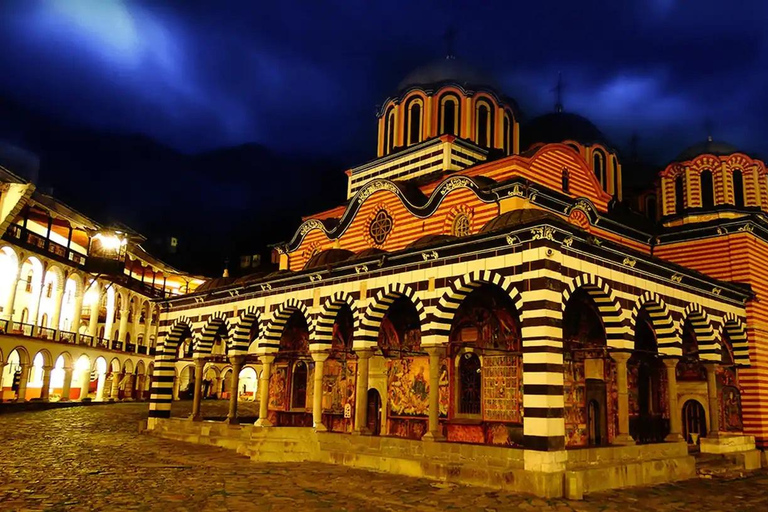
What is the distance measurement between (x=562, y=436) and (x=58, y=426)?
18.4 metres

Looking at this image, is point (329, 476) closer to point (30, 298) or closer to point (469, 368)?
point (469, 368)

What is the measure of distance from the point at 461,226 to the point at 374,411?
18.9 feet

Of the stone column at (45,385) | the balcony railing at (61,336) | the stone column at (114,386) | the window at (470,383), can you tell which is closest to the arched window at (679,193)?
the window at (470,383)

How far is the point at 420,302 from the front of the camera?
1505 centimetres

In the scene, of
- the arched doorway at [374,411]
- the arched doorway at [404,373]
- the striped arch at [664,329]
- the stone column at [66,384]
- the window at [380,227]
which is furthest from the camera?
the stone column at [66,384]

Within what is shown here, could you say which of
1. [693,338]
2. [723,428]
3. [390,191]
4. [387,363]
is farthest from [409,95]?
[723,428]

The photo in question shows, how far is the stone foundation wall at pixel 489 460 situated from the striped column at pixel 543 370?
12.5 inches

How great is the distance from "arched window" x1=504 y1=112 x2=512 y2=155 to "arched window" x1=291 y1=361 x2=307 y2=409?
11265 mm

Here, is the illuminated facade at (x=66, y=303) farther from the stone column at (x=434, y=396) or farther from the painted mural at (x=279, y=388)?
the stone column at (x=434, y=396)

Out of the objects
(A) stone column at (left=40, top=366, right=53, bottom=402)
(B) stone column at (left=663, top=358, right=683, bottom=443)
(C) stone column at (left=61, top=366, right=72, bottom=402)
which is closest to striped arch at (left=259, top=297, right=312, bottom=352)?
(B) stone column at (left=663, top=358, right=683, bottom=443)

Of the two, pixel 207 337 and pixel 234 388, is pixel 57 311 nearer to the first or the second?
pixel 207 337

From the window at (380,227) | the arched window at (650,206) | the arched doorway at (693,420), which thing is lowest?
the arched doorway at (693,420)

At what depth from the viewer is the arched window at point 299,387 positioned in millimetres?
21919

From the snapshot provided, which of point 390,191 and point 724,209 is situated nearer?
point 390,191
